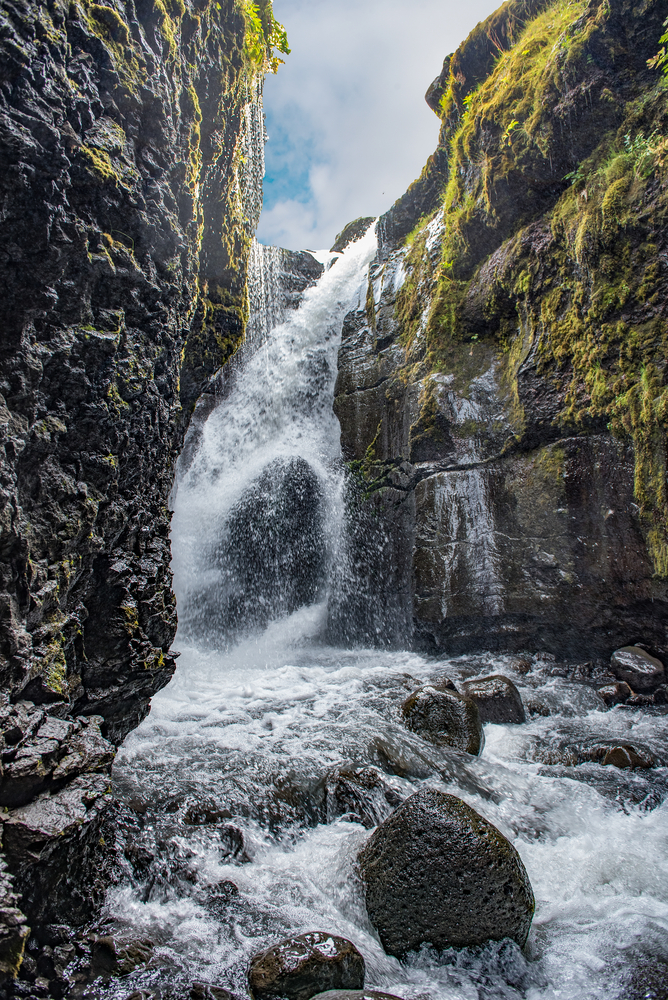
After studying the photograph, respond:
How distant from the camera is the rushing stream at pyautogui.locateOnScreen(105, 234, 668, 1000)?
9.04 feet

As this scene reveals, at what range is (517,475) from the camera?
772 cm

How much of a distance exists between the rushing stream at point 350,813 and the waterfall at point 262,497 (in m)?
1.57

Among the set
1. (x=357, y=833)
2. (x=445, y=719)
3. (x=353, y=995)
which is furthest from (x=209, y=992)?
(x=445, y=719)

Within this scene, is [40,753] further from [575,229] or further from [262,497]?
[262,497]

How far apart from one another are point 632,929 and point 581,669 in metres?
4.43

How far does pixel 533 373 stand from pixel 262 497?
626 centimetres

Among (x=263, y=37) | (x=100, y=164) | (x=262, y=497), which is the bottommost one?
(x=262, y=497)

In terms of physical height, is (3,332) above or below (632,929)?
above

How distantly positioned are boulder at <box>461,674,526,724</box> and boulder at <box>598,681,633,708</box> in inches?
41.9

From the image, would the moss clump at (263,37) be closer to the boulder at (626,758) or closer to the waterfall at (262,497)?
the waterfall at (262,497)

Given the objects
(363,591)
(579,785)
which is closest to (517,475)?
(363,591)

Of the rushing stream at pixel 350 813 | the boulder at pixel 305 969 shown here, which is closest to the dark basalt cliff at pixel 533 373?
the rushing stream at pixel 350 813

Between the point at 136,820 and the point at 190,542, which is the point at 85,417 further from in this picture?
the point at 190,542

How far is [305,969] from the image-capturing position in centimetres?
250
